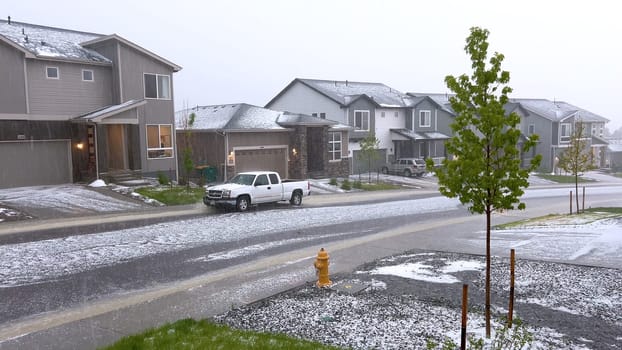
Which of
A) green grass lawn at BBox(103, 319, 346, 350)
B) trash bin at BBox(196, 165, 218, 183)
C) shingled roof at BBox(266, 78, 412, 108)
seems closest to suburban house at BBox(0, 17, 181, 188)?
trash bin at BBox(196, 165, 218, 183)

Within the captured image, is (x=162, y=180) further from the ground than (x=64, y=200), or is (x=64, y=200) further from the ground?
(x=162, y=180)

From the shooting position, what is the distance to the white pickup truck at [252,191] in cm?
2130

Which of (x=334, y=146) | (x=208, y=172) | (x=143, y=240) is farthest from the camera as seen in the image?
(x=334, y=146)

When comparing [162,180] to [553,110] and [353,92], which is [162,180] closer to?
[353,92]

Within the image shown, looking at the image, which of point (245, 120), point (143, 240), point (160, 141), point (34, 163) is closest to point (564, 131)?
point (245, 120)

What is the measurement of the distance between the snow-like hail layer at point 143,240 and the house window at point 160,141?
1082 centimetres

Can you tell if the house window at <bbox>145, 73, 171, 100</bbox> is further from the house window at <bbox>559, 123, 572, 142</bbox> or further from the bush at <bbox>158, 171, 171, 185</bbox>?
the house window at <bbox>559, 123, 572, 142</bbox>

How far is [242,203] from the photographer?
71.0 ft

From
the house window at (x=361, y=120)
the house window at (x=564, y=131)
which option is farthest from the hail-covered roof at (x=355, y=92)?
the house window at (x=564, y=131)

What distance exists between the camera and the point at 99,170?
26578 mm

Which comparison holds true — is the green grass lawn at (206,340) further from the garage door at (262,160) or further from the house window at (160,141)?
the garage door at (262,160)

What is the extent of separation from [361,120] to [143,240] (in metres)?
31.0

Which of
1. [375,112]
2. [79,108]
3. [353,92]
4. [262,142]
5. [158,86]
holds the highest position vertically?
[353,92]

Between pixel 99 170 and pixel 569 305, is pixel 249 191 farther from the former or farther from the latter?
pixel 569 305
